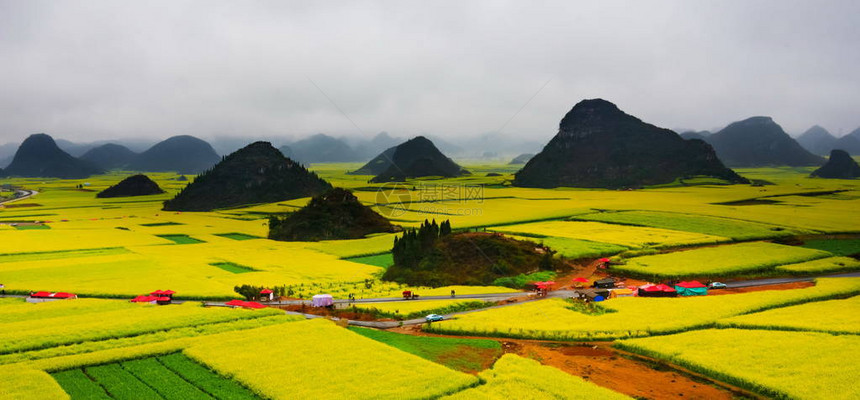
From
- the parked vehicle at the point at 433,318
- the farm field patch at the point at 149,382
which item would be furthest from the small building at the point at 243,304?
the parked vehicle at the point at 433,318

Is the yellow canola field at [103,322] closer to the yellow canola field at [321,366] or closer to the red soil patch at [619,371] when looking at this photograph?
the yellow canola field at [321,366]

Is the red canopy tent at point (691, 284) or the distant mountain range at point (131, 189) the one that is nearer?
the red canopy tent at point (691, 284)

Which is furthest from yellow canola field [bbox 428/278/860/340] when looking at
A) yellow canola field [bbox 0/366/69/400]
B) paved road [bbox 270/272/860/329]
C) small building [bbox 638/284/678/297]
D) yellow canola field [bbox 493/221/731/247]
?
yellow canola field [bbox 493/221/731/247]

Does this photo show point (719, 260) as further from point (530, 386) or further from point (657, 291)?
point (530, 386)

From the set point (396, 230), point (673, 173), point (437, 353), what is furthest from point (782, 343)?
point (673, 173)

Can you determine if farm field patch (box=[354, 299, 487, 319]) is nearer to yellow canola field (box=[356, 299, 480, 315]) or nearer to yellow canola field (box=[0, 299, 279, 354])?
yellow canola field (box=[356, 299, 480, 315])

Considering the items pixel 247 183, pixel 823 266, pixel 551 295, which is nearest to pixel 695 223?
pixel 823 266
